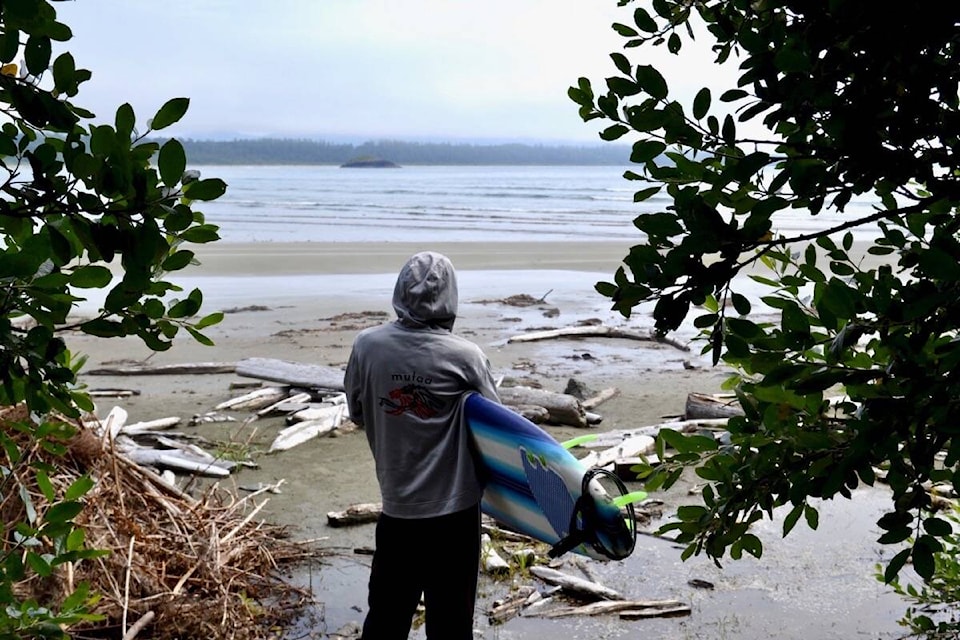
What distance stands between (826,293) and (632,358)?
12407mm

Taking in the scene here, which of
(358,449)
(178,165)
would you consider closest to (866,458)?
(178,165)

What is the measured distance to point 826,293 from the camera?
4.97ft

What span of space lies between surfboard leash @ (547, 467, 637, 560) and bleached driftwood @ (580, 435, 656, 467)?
11.5 ft

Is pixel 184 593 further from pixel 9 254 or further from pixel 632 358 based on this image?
pixel 632 358

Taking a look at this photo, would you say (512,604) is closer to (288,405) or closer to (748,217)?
(748,217)

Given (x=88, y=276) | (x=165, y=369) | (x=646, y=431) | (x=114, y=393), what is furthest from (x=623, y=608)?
(x=165, y=369)

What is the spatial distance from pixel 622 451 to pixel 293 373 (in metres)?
4.39

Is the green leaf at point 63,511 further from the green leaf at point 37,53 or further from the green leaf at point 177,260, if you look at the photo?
the green leaf at point 37,53

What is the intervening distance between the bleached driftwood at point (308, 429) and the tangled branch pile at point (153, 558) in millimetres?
2680

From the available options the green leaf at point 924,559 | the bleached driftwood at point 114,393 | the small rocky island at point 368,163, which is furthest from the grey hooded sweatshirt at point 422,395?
the small rocky island at point 368,163

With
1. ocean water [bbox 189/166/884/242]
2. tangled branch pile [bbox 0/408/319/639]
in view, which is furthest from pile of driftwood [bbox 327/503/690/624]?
ocean water [bbox 189/166/884/242]

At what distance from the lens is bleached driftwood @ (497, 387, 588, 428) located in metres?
10.1

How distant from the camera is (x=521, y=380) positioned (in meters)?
11.9

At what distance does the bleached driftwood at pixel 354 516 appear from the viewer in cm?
722
